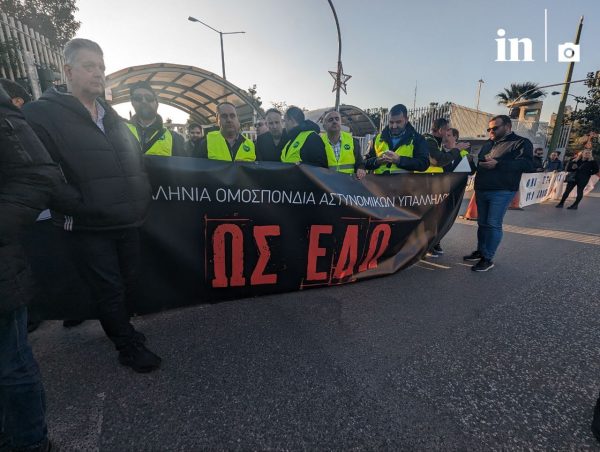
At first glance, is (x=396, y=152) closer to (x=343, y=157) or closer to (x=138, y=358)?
(x=343, y=157)

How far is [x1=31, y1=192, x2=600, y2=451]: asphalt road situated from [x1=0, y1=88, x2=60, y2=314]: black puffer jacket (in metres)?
0.87

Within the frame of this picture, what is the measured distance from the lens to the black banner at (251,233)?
250 centimetres

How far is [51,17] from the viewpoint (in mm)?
25812

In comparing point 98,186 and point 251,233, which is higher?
point 98,186

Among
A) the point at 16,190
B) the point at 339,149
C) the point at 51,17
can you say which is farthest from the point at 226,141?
the point at 51,17

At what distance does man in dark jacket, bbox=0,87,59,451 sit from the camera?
3.91 ft

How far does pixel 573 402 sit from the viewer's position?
6.04 ft

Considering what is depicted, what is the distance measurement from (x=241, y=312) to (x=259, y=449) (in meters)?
1.36

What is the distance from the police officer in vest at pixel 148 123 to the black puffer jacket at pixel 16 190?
1991mm

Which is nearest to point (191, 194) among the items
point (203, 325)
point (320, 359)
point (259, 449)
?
point (203, 325)

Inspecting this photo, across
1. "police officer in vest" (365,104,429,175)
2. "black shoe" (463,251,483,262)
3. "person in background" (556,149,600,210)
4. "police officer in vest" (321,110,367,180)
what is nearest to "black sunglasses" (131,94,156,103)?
"police officer in vest" (321,110,367,180)

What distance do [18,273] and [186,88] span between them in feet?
42.5

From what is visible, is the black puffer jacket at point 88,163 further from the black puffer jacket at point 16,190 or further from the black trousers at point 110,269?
the black puffer jacket at point 16,190

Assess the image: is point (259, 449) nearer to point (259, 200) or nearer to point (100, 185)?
point (100, 185)
